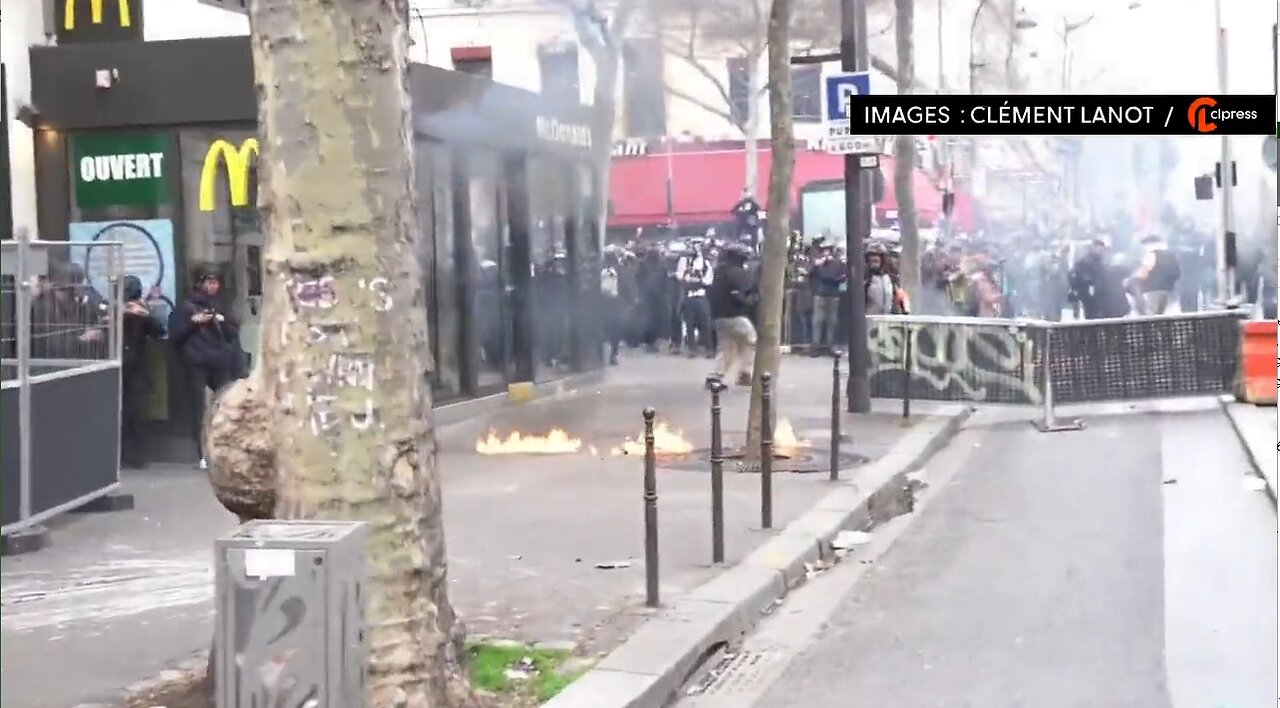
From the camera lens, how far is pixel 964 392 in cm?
1507

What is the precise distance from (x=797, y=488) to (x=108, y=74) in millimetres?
6044

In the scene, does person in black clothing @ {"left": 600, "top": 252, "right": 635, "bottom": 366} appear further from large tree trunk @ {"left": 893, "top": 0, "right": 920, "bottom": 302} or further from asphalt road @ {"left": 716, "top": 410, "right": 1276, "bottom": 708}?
asphalt road @ {"left": 716, "top": 410, "right": 1276, "bottom": 708}

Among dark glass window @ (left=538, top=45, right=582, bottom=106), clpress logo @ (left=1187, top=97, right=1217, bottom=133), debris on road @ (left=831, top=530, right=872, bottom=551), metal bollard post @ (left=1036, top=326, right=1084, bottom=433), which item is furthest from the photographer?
dark glass window @ (left=538, top=45, right=582, bottom=106)

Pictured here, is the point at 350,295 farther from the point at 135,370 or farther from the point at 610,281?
the point at 610,281

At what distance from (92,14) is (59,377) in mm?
4177

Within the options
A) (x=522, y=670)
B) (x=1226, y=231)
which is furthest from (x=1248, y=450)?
(x=522, y=670)

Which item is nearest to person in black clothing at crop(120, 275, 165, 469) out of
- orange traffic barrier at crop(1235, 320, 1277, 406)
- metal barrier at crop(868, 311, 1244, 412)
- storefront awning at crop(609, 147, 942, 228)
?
metal barrier at crop(868, 311, 1244, 412)

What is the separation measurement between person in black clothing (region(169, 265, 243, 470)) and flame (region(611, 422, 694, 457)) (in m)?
3.05

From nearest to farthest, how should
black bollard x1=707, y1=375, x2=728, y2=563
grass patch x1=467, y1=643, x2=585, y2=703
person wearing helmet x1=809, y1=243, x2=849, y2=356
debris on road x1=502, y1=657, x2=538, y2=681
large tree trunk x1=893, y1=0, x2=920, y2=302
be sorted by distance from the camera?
1. grass patch x1=467, y1=643, x2=585, y2=703
2. debris on road x1=502, y1=657, x2=538, y2=681
3. black bollard x1=707, y1=375, x2=728, y2=563
4. large tree trunk x1=893, y1=0, x2=920, y2=302
5. person wearing helmet x1=809, y1=243, x2=849, y2=356

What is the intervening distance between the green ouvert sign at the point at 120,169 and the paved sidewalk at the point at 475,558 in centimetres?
215

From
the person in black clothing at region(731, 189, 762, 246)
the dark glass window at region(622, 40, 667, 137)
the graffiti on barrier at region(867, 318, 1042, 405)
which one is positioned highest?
the dark glass window at region(622, 40, 667, 137)

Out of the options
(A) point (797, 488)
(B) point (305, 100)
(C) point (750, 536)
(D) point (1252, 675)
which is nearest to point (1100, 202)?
(A) point (797, 488)
